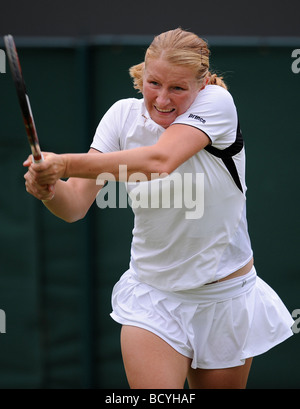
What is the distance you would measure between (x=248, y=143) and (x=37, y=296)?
1.65 meters

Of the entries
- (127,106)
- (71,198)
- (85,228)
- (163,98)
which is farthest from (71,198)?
(85,228)

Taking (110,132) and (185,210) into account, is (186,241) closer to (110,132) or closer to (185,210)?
(185,210)

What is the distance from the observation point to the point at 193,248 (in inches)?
115

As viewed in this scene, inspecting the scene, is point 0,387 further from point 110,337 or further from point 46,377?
point 110,337

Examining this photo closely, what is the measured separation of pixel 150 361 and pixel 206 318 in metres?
0.32

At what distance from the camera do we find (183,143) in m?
2.60

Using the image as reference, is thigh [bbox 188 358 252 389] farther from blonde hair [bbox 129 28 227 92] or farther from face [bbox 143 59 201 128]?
blonde hair [bbox 129 28 227 92]

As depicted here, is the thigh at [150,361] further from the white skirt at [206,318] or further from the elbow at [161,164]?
the elbow at [161,164]

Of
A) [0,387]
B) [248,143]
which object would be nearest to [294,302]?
[248,143]

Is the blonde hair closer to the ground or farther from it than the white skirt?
farther from it

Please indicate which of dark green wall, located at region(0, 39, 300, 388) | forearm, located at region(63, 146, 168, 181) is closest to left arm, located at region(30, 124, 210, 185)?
forearm, located at region(63, 146, 168, 181)

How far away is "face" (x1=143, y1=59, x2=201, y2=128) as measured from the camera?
8.85ft

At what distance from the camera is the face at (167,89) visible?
8.85ft

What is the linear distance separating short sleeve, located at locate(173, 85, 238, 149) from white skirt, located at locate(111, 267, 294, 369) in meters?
0.59
